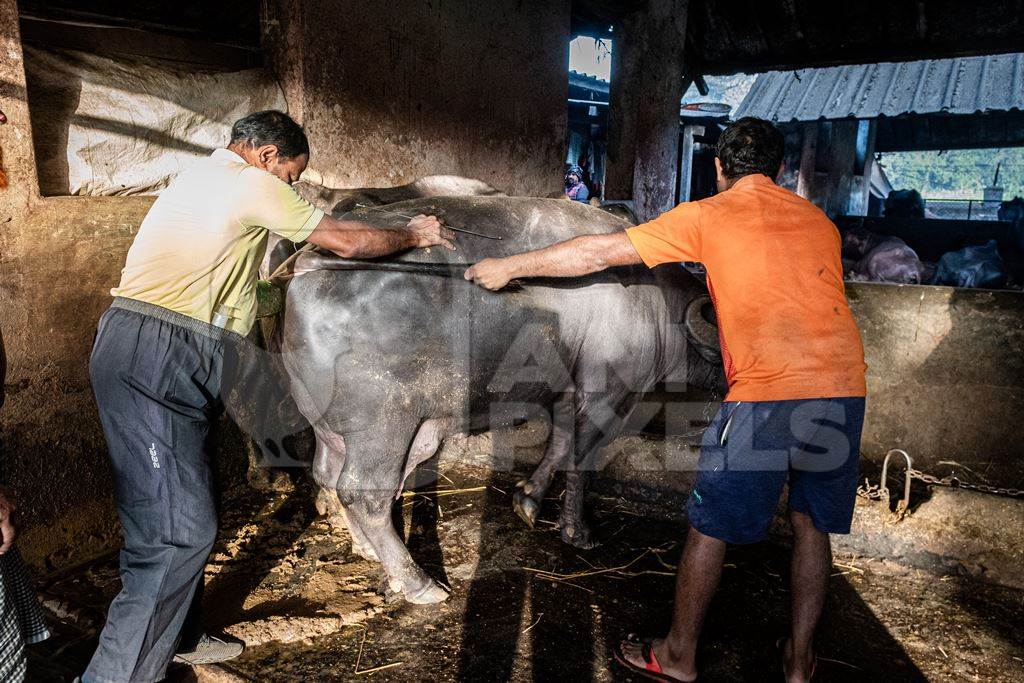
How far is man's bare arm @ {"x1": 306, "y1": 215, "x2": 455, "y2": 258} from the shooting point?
2744 mm

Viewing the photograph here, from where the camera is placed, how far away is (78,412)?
3539 mm

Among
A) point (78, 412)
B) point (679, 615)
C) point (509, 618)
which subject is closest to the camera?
point (679, 615)

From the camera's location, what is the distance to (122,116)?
11.5ft

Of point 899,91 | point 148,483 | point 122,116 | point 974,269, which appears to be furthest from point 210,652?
point 899,91

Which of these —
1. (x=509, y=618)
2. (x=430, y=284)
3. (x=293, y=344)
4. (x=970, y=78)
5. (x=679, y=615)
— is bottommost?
(x=509, y=618)

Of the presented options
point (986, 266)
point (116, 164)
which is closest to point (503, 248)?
point (116, 164)

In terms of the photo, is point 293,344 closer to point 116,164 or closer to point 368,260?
point 368,260

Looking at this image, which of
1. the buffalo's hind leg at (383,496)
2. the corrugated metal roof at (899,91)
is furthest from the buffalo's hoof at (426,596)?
the corrugated metal roof at (899,91)

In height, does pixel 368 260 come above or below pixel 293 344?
above

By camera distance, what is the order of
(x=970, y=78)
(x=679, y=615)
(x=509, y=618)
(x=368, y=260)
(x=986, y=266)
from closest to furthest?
(x=679, y=615) < (x=368, y=260) < (x=509, y=618) < (x=986, y=266) < (x=970, y=78)

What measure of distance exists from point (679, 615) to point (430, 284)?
179 cm

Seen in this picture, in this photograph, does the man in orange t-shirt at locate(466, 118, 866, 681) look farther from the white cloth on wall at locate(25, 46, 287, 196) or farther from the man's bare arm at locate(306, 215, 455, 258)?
the white cloth on wall at locate(25, 46, 287, 196)

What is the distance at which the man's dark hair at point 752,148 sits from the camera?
9.08 feet

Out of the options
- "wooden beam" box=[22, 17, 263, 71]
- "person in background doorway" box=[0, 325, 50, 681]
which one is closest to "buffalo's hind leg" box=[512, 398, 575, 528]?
"person in background doorway" box=[0, 325, 50, 681]
